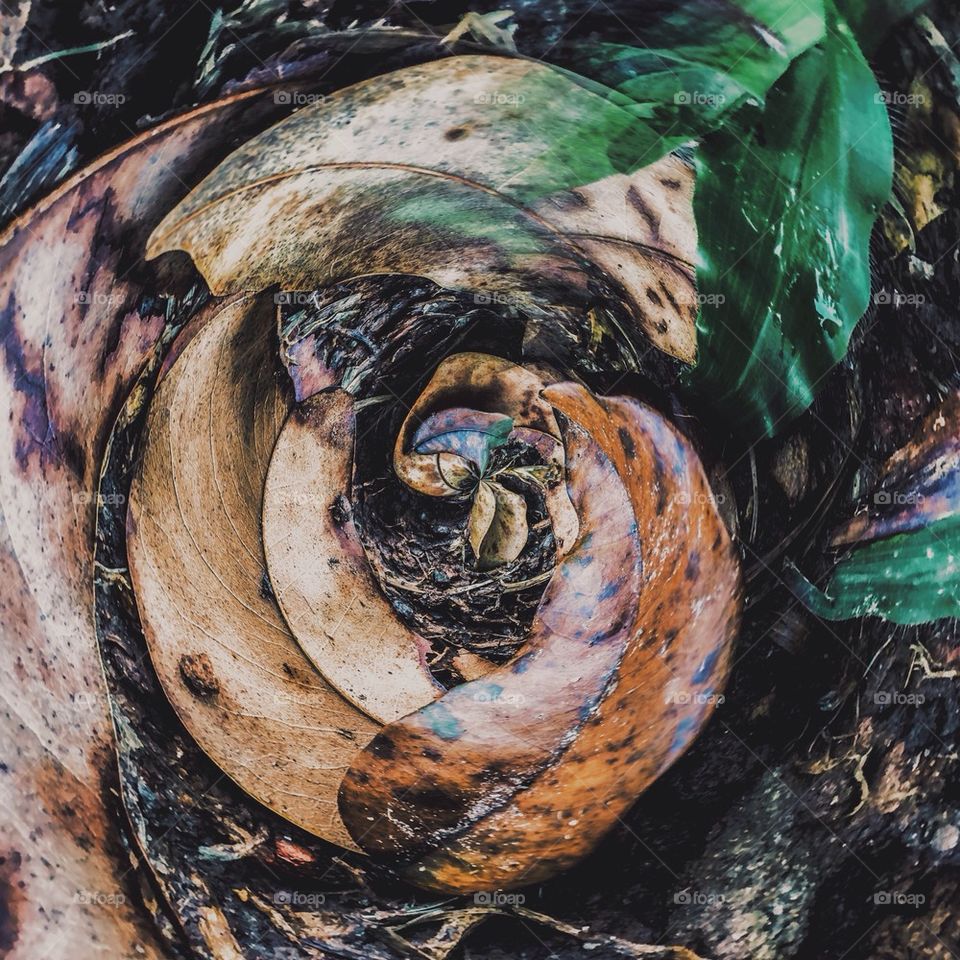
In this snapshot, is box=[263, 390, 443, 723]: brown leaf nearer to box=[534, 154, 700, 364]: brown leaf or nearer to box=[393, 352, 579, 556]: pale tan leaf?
box=[393, 352, 579, 556]: pale tan leaf

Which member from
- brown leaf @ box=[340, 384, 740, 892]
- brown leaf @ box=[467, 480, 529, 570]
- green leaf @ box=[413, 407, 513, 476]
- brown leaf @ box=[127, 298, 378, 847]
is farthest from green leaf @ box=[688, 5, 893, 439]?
brown leaf @ box=[467, 480, 529, 570]

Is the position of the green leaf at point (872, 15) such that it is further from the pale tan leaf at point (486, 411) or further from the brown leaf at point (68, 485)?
the pale tan leaf at point (486, 411)

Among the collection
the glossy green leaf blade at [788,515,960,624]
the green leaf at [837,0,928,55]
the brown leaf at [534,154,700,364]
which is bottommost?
the glossy green leaf blade at [788,515,960,624]

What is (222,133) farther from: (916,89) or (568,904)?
(568,904)

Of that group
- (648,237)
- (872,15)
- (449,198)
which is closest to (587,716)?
(648,237)

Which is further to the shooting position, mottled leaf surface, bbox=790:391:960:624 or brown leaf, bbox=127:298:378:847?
brown leaf, bbox=127:298:378:847

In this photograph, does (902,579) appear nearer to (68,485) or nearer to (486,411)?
(68,485)

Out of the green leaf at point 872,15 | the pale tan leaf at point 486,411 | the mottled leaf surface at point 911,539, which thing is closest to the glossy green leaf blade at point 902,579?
the mottled leaf surface at point 911,539
